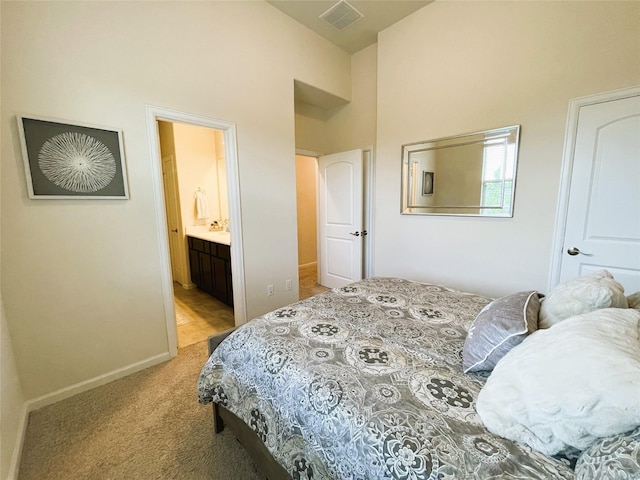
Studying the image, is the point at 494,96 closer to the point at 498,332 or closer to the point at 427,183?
the point at 427,183

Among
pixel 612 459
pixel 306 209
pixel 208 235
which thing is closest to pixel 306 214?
pixel 306 209

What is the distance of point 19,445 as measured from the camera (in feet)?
4.63

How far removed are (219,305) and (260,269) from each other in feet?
3.27

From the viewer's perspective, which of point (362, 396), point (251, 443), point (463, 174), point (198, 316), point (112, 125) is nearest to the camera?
point (362, 396)

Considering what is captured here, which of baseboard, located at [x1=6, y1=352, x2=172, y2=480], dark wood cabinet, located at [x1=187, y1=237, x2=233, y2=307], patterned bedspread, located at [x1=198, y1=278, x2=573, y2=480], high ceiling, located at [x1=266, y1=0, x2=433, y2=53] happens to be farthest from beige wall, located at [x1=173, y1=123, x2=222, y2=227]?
patterned bedspread, located at [x1=198, y1=278, x2=573, y2=480]

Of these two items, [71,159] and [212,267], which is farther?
[212,267]

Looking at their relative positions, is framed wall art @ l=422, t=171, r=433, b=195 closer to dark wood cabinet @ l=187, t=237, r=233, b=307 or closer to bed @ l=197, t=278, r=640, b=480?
bed @ l=197, t=278, r=640, b=480

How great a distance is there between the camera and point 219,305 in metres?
3.38

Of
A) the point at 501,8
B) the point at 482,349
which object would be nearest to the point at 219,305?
the point at 482,349

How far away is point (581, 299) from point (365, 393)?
2.86 ft

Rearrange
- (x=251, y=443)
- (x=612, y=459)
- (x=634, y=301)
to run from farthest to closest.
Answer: (x=251, y=443), (x=634, y=301), (x=612, y=459)

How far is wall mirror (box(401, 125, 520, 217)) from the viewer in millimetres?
2322

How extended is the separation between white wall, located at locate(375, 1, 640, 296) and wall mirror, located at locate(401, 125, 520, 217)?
0.24ft

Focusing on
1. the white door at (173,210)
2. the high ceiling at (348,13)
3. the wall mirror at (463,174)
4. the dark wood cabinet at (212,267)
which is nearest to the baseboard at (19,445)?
the dark wood cabinet at (212,267)
